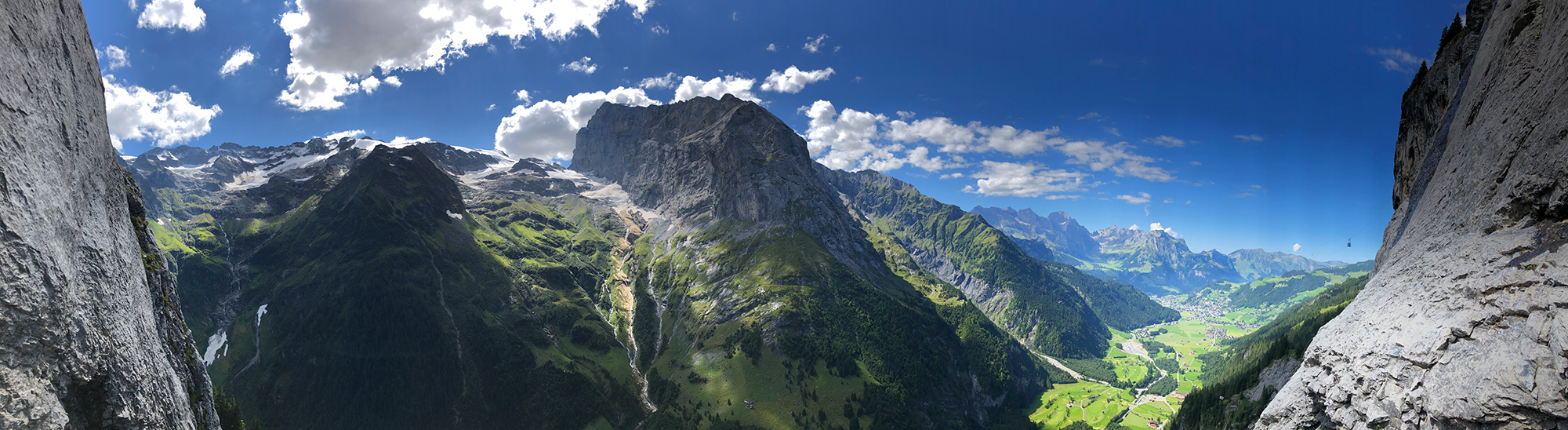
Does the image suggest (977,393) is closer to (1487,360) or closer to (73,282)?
(1487,360)

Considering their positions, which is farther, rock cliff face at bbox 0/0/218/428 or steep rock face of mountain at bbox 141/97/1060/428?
steep rock face of mountain at bbox 141/97/1060/428

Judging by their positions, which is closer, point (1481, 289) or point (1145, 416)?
point (1481, 289)

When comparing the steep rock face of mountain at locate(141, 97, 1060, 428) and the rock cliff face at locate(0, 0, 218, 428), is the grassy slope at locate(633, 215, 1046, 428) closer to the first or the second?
the steep rock face of mountain at locate(141, 97, 1060, 428)

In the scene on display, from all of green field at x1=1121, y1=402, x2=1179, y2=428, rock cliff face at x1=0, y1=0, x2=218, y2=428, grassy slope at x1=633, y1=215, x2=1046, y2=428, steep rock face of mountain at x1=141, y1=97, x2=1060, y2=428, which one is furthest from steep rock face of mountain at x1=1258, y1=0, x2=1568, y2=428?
green field at x1=1121, y1=402, x2=1179, y2=428

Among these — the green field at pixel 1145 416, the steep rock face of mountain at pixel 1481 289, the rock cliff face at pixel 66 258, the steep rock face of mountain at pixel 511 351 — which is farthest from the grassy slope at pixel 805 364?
the steep rock face of mountain at pixel 1481 289

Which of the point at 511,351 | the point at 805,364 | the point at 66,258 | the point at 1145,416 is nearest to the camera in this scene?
the point at 66,258

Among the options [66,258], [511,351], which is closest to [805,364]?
[511,351]

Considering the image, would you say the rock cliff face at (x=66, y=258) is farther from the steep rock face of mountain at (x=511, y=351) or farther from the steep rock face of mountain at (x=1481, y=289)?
the steep rock face of mountain at (x=511, y=351)

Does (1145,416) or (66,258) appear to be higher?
(66,258)

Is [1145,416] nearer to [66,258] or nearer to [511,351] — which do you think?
[511,351]
